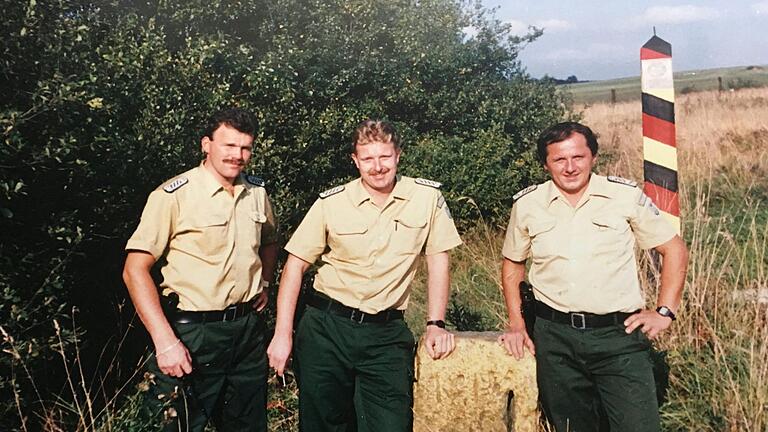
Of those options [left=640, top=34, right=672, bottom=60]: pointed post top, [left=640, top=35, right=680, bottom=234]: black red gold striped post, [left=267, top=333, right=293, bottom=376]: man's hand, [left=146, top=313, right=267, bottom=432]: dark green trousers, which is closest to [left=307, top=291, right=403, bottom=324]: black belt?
[left=267, top=333, right=293, bottom=376]: man's hand

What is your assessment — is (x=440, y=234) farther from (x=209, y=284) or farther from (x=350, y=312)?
(x=209, y=284)

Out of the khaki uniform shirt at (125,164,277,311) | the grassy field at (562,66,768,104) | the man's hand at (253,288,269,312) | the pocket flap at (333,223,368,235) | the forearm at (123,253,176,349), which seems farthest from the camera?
the grassy field at (562,66,768,104)

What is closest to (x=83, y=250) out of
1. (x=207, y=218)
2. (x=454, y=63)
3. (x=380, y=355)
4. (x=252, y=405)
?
(x=207, y=218)

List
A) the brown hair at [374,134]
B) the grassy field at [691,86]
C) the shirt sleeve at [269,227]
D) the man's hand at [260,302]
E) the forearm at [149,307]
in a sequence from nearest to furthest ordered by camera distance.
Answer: the forearm at [149,307]
the brown hair at [374,134]
the man's hand at [260,302]
the shirt sleeve at [269,227]
the grassy field at [691,86]

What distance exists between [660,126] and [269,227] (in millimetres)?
2671

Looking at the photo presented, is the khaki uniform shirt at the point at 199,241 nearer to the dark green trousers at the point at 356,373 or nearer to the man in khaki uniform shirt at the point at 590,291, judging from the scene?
the dark green trousers at the point at 356,373

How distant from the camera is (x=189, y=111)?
15.9ft

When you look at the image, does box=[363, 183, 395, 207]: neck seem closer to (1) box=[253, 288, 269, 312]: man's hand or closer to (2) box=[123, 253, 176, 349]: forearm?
(1) box=[253, 288, 269, 312]: man's hand

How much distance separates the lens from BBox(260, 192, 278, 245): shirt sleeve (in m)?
3.36

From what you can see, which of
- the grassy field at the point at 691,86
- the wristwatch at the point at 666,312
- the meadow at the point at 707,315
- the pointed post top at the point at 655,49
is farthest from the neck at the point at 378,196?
the grassy field at the point at 691,86

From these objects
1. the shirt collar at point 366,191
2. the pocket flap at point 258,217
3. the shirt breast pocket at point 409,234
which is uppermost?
the shirt collar at point 366,191

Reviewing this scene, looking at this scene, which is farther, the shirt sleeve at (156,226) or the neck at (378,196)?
the neck at (378,196)

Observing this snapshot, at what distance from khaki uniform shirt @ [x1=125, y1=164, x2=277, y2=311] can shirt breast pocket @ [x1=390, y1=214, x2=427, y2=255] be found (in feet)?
2.43

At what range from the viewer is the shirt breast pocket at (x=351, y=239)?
3.11m
